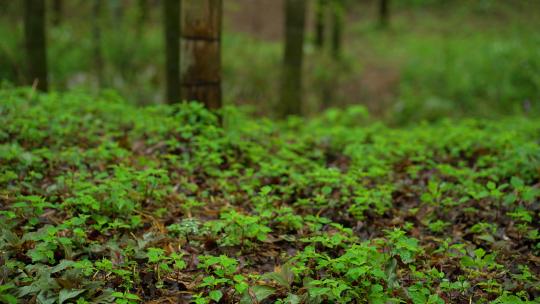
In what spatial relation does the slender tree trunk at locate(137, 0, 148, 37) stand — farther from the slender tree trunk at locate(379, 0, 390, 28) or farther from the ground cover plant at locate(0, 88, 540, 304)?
the slender tree trunk at locate(379, 0, 390, 28)

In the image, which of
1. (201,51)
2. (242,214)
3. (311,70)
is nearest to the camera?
(242,214)

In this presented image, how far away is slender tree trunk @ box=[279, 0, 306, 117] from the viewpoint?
7.58 metres

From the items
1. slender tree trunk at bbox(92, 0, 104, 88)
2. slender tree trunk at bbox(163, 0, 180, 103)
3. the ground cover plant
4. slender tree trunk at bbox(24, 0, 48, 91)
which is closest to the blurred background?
slender tree trunk at bbox(92, 0, 104, 88)

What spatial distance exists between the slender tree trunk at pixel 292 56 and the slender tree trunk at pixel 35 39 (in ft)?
11.9

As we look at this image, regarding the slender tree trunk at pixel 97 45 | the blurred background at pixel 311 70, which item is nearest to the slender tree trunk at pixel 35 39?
the blurred background at pixel 311 70

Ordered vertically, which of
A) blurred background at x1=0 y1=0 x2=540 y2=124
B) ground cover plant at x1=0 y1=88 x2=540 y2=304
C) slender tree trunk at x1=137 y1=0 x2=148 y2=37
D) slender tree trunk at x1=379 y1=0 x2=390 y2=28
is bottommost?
ground cover plant at x1=0 y1=88 x2=540 y2=304

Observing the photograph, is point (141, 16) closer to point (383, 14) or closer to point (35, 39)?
point (35, 39)

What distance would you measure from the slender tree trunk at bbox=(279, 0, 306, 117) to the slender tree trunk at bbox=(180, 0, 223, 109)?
2841 millimetres

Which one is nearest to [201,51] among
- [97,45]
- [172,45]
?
[172,45]

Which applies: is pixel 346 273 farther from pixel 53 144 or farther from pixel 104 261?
pixel 53 144

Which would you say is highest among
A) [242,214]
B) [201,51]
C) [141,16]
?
[141,16]

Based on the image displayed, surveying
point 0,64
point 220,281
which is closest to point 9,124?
point 220,281

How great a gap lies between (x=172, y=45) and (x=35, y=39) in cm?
204

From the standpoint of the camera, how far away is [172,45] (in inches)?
259
